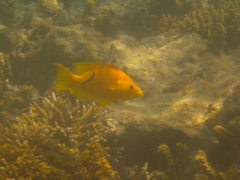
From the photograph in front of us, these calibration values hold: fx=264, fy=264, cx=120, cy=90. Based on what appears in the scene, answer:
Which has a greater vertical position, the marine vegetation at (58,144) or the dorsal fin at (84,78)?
the dorsal fin at (84,78)

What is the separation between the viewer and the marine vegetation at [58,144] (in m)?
3.62

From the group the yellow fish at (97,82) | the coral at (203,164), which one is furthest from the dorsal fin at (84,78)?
the coral at (203,164)

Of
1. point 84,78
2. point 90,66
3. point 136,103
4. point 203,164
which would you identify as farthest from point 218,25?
point 84,78

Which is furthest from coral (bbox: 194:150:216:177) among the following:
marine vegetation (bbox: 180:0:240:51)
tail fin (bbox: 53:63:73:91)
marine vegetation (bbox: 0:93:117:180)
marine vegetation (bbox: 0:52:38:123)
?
marine vegetation (bbox: 180:0:240:51)

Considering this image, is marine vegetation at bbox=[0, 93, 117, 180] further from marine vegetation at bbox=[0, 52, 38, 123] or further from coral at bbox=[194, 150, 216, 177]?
coral at bbox=[194, 150, 216, 177]

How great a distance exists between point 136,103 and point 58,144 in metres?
2.14

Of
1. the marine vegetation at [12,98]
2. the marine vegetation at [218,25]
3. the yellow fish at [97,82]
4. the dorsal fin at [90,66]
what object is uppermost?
the marine vegetation at [218,25]

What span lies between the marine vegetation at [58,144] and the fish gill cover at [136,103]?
2 centimetres

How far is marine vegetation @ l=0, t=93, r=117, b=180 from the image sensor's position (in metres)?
3.62

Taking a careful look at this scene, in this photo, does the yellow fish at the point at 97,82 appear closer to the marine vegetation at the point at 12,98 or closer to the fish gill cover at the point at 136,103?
the fish gill cover at the point at 136,103

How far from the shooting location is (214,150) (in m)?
4.84

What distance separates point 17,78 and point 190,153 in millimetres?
4845

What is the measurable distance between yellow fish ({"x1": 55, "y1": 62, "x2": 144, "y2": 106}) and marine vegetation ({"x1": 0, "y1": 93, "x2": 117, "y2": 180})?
1195 mm

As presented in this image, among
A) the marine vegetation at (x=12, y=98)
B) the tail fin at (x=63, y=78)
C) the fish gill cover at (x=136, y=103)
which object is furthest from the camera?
the marine vegetation at (x=12, y=98)
